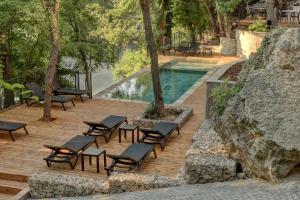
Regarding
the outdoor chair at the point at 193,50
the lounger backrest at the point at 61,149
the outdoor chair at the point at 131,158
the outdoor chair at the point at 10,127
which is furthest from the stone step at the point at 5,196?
the outdoor chair at the point at 193,50

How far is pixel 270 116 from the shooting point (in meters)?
8.57

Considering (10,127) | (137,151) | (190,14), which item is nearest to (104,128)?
(137,151)

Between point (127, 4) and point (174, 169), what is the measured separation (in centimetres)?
1840

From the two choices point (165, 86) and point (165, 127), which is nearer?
point (165, 127)

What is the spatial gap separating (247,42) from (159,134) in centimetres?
1702

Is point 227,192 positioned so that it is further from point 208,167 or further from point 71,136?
point 71,136

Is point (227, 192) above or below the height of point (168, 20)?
below

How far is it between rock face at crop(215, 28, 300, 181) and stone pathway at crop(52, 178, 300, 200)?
0.31m

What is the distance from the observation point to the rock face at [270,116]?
27.3ft

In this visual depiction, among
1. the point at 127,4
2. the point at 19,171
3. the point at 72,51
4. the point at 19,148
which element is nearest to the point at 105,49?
the point at 72,51

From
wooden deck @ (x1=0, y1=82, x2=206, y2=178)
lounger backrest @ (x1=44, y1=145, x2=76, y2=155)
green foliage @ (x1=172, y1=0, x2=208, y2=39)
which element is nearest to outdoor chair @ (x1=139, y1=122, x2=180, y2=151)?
wooden deck @ (x1=0, y1=82, x2=206, y2=178)

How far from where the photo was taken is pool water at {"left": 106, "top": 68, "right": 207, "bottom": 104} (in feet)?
69.6

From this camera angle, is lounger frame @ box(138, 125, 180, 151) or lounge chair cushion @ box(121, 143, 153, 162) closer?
lounge chair cushion @ box(121, 143, 153, 162)

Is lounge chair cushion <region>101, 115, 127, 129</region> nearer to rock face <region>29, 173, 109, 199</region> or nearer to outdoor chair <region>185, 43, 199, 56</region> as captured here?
rock face <region>29, 173, 109, 199</region>
